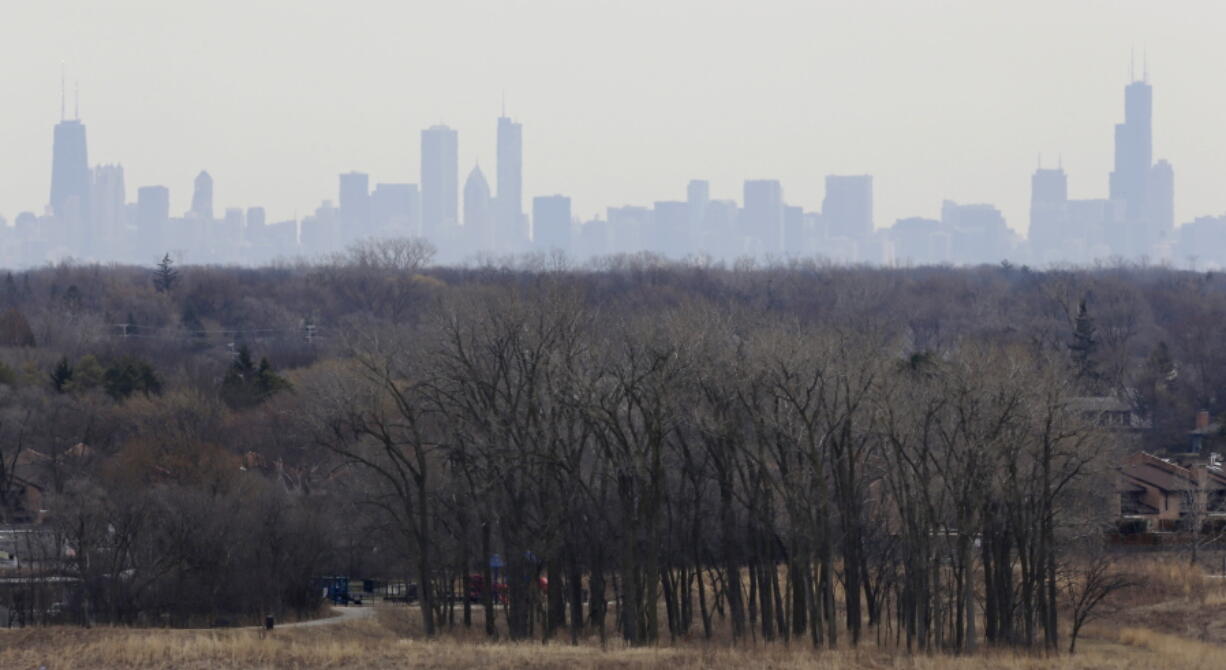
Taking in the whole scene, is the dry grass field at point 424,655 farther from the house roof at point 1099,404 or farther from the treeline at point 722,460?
the house roof at point 1099,404

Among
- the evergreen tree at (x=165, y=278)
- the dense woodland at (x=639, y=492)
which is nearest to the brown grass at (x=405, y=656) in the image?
the dense woodland at (x=639, y=492)

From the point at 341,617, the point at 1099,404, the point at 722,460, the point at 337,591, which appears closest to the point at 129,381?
the point at 337,591

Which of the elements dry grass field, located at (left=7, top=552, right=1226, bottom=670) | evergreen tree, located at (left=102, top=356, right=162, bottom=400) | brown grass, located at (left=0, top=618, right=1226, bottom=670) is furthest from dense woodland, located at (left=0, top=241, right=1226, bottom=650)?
evergreen tree, located at (left=102, top=356, right=162, bottom=400)

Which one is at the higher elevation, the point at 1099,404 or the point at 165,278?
the point at 165,278

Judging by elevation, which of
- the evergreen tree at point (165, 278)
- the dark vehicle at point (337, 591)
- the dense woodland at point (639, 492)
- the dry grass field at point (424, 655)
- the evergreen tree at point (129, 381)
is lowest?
the dark vehicle at point (337, 591)

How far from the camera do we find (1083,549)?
127 ft

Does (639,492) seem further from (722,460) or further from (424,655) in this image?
(424,655)

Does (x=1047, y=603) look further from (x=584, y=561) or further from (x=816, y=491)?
(x=584, y=561)

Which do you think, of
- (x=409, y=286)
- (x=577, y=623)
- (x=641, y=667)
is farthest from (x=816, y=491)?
(x=409, y=286)

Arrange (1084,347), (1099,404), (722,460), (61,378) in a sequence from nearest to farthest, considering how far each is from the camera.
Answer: (722,460) → (1099,404) → (61,378) → (1084,347)

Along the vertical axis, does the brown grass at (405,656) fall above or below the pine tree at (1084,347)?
below

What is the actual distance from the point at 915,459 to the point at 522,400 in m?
7.99

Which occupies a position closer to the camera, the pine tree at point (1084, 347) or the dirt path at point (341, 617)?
the dirt path at point (341, 617)

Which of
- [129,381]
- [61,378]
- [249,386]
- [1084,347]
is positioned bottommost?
[249,386]
